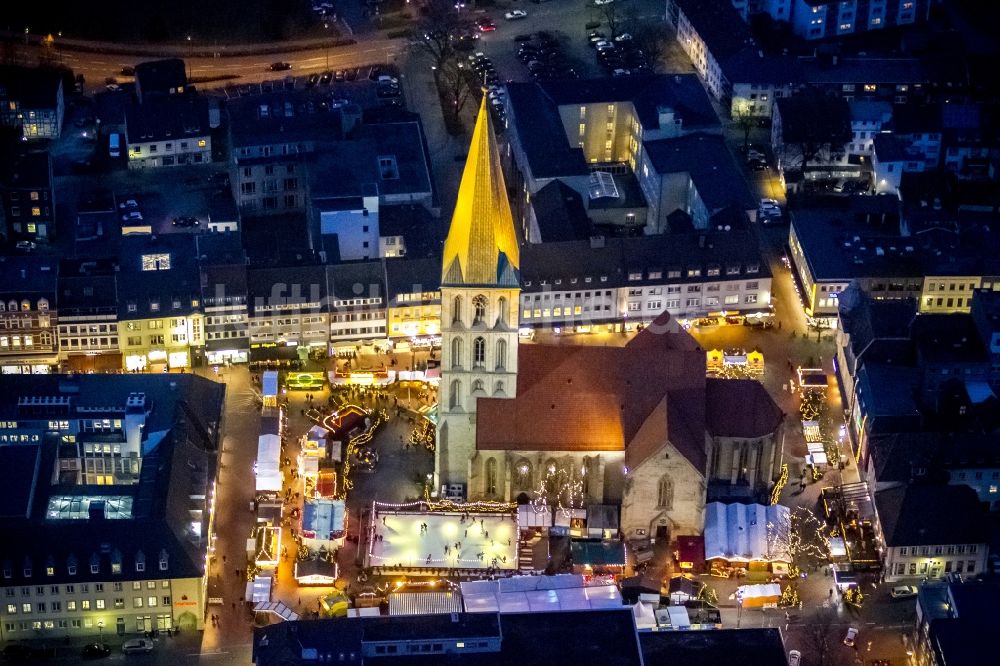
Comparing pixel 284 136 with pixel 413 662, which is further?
pixel 284 136

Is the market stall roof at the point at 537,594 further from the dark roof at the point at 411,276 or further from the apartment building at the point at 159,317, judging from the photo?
the apartment building at the point at 159,317

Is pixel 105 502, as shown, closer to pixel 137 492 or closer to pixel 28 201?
pixel 137 492

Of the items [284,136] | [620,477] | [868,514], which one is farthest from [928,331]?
[284,136]

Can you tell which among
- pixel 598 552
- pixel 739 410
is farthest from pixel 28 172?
pixel 739 410

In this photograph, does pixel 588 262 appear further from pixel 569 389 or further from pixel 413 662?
pixel 413 662

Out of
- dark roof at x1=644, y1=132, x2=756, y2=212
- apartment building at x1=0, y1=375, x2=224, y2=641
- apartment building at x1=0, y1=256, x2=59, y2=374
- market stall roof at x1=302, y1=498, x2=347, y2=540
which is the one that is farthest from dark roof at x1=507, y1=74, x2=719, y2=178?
market stall roof at x1=302, y1=498, x2=347, y2=540

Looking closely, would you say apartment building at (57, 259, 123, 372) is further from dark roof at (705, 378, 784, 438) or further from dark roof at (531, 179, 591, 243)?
dark roof at (705, 378, 784, 438)
